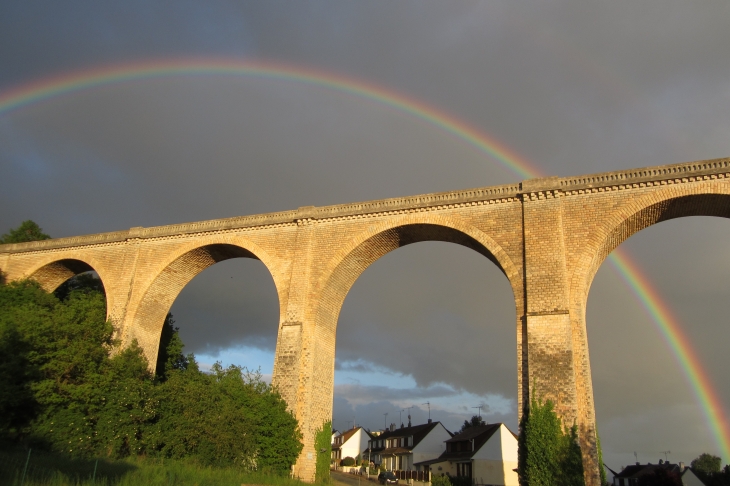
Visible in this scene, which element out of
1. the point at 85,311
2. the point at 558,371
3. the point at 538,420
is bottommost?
the point at 538,420

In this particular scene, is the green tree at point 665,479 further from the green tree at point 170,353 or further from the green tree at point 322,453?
the green tree at point 170,353

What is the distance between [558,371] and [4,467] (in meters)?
15.1

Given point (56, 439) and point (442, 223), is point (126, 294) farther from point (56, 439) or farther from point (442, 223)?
point (442, 223)

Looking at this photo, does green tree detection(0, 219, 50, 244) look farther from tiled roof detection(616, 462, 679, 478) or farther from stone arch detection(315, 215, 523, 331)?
tiled roof detection(616, 462, 679, 478)

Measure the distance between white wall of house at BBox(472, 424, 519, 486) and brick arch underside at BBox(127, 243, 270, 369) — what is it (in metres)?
25.1

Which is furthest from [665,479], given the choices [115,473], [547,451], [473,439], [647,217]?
[115,473]

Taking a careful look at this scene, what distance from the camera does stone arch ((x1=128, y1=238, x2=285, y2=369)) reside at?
25578mm

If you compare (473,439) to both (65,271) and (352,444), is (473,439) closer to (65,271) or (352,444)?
(352,444)

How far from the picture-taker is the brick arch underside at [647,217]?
19.0 metres

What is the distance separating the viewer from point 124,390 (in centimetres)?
2105

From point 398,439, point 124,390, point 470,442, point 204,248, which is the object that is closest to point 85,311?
point 124,390

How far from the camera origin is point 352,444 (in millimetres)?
62500

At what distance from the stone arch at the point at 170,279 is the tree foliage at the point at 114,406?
3939 mm

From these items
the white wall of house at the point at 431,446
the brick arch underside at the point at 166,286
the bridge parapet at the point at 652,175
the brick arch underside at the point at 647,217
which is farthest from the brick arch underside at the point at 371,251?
the white wall of house at the point at 431,446
